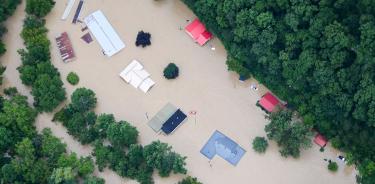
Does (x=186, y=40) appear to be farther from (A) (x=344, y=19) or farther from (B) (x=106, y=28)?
(A) (x=344, y=19)

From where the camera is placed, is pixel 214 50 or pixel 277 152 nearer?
pixel 277 152

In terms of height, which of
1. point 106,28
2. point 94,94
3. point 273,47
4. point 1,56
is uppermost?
point 1,56

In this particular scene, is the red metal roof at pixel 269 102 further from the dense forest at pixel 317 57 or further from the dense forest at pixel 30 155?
the dense forest at pixel 30 155

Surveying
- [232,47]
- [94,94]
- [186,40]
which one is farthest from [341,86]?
[94,94]

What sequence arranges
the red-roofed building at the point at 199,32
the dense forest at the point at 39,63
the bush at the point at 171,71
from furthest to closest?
the red-roofed building at the point at 199,32
the bush at the point at 171,71
the dense forest at the point at 39,63

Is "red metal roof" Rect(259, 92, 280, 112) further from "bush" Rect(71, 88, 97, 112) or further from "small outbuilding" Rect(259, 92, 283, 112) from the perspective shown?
"bush" Rect(71, 88, 97, 112)

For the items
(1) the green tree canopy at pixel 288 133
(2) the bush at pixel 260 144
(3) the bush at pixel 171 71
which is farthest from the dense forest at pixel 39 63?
(1) the green tree canopy at pixel 288 133

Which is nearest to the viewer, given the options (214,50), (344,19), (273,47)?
(344,19)

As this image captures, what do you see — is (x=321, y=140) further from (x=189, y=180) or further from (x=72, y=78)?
(x=72, y=78)
